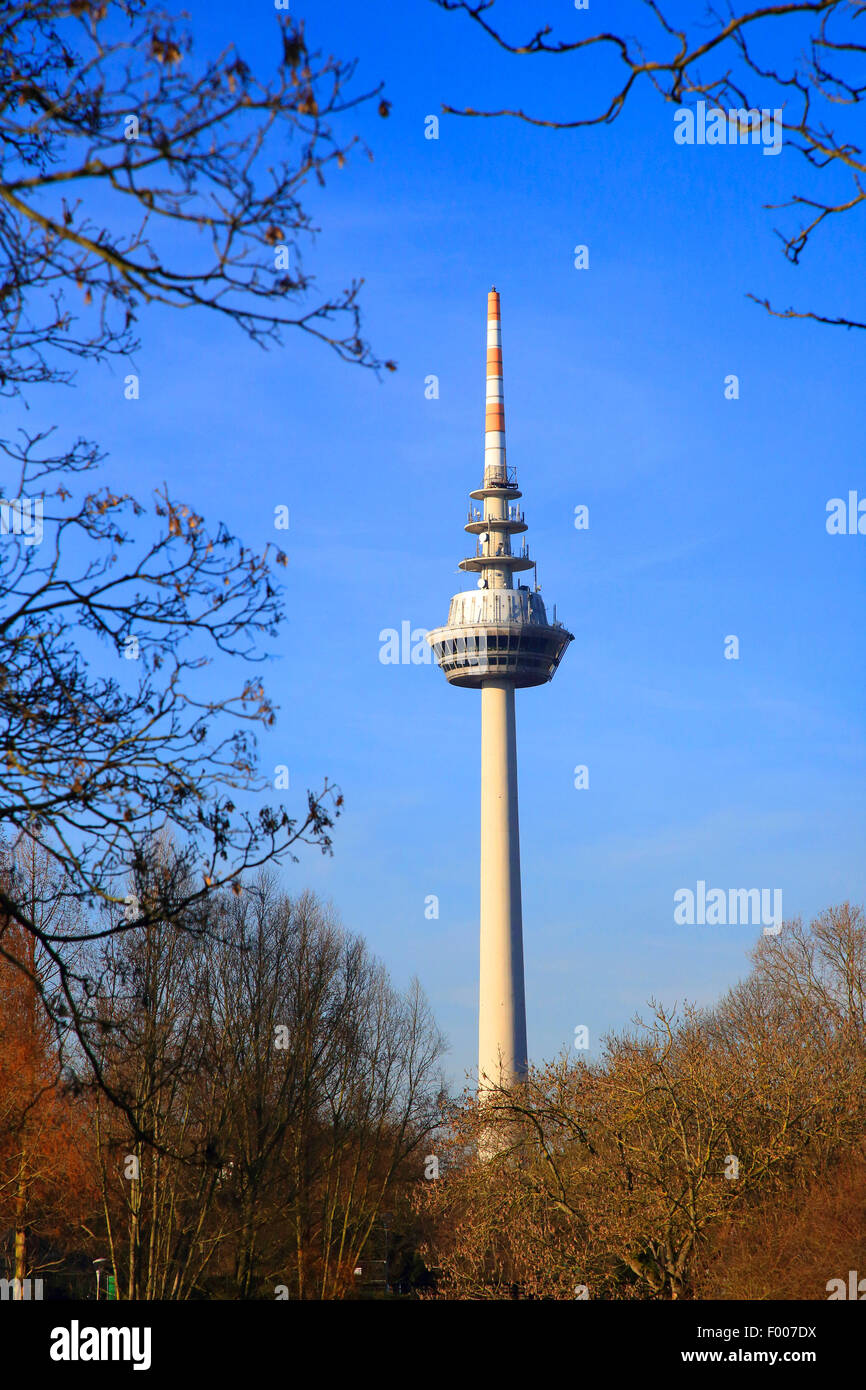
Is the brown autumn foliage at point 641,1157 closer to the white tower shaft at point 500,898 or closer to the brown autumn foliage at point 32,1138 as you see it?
the brown autumn foliage at point 32,1138

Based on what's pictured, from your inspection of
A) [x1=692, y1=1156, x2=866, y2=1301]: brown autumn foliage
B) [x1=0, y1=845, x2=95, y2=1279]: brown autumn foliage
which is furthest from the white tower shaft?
[x1=692, y1=1156, x2=866, y2=1301]: brown autumn foliage

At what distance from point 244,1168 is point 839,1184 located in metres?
18.2

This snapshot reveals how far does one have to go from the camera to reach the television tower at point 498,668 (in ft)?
267

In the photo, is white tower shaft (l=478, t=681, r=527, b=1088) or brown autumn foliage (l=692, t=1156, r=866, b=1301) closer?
brown autumn foliage (l=692, t=1156, r=866, b=1301)

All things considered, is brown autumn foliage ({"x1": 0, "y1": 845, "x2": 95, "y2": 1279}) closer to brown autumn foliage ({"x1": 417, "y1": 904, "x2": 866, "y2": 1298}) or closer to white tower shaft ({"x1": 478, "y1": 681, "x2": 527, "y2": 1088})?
brown autumn foliage ({"x1": 417, "y1": 904, "x2": 866, "y2": 1298})

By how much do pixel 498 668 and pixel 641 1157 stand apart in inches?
2505

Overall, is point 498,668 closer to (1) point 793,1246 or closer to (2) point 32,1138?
(2) point 32,1138

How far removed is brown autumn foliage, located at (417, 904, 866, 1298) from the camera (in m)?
23.3

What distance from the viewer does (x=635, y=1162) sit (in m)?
23.8

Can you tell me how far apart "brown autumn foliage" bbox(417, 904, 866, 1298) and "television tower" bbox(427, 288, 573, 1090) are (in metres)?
50.5

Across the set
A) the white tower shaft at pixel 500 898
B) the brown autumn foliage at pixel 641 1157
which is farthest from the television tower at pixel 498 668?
the brown autumn foliage at pixel 641 1157

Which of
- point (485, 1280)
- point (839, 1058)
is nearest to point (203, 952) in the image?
point (485, 1280)

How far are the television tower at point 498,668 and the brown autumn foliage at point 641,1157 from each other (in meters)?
50.5
